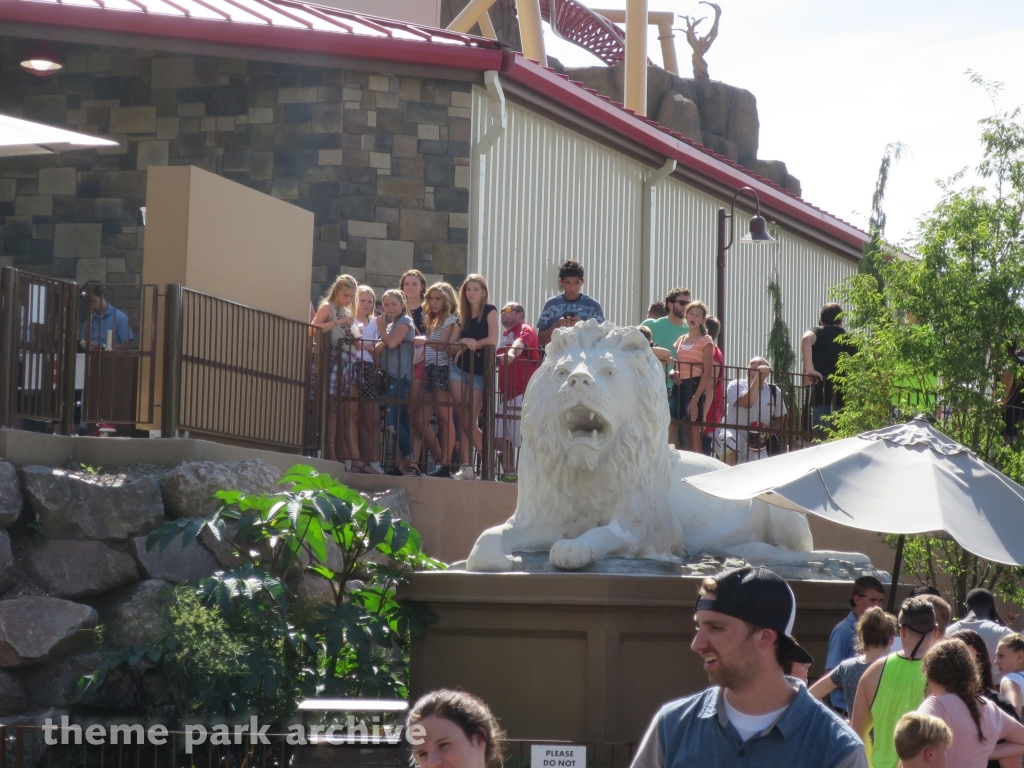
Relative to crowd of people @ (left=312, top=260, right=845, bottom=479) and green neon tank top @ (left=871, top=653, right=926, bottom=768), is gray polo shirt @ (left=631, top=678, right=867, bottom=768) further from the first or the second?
crowd of people @ (left=312, top=260, right=845, bottom=479)

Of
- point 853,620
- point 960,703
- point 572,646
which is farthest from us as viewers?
point 853,620

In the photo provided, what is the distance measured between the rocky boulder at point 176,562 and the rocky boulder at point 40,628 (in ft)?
1.78

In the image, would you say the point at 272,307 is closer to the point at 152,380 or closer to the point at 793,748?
the point at 152,380

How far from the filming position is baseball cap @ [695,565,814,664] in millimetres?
3566

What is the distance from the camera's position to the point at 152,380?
35.5 feet

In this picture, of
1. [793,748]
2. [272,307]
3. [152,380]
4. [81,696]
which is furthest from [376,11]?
[793,748]

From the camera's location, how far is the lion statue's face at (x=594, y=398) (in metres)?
7.72

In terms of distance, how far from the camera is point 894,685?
602 centimetres

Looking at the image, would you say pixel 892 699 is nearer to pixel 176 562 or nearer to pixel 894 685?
pixel 894 685

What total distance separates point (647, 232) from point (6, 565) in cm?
1292

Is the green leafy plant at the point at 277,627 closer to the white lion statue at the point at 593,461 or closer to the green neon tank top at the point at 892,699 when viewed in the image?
the white lion statue at the point at 593,461

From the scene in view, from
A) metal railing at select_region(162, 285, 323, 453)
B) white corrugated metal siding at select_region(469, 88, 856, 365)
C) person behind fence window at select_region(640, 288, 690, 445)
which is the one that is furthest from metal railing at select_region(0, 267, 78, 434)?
white corrugated metal siding at select_region(469, 88, 856, 365)

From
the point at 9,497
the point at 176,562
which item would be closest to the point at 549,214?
the point at 176,562

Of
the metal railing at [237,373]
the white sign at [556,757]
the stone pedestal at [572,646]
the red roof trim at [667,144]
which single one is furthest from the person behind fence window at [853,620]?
the red roof trim at [667,144]
